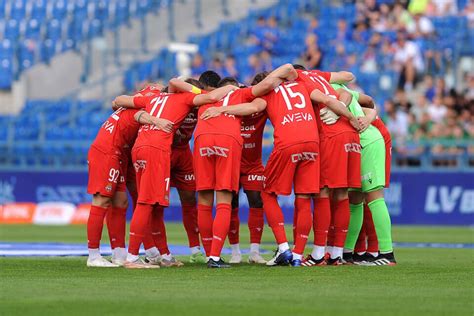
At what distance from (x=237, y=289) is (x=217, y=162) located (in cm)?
264

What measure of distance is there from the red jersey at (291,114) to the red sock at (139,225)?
1637mm

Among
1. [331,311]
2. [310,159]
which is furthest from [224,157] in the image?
[331,311]

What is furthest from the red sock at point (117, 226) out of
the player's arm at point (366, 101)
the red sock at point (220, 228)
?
the player's arm at point (366, 101)

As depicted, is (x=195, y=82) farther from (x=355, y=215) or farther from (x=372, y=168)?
(x=355, y=215)

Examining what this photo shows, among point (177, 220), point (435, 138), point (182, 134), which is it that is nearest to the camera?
point (182, 134)

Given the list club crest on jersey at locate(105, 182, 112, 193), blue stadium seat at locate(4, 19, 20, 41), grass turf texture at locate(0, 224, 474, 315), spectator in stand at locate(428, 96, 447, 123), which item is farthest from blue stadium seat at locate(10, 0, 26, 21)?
club crest on jersey at locate(105, 182, 112, 193)

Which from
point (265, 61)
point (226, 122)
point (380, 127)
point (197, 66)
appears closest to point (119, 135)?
point (226, 122)

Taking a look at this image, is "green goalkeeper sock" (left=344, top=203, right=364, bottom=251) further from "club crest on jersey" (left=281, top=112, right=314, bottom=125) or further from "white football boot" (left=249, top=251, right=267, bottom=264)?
"club crest on jersey" (left=281, top=112, right=314, bottom=125)

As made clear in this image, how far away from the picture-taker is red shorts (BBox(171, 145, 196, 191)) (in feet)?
44.0

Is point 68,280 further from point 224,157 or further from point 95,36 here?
point 95,36

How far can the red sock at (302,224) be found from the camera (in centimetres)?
1240

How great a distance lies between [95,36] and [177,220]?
8124 mm

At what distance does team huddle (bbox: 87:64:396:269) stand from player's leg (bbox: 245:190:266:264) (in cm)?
1

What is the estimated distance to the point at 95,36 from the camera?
31672 millimetres
